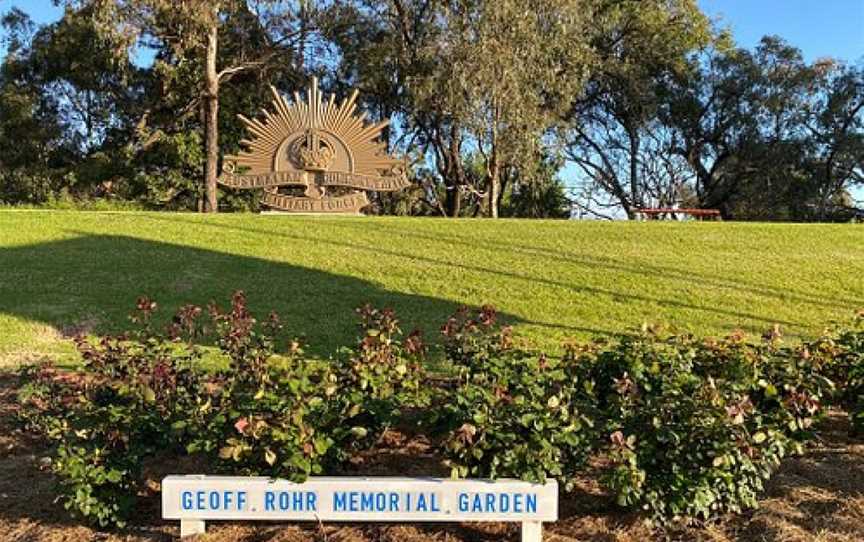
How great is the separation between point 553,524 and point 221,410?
148 centimetres

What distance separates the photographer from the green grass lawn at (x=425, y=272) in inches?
296

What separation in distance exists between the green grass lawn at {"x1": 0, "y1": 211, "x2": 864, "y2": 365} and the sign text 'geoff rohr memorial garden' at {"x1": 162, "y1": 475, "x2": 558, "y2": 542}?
3.60 metres

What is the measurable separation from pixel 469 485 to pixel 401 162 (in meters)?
13.1

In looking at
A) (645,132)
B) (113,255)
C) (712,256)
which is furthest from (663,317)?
(645,132)

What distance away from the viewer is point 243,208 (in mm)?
25938

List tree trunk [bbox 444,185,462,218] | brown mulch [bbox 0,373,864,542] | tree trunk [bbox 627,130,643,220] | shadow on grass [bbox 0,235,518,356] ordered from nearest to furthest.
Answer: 1. brown mulch [bbox 0,373,864,542]
2. shadow on grass [bbox 0,235,518,356]
3. tree trunk [bbox 444,185,462,218]
4. tree trunk [bbox 627,130,643,220]

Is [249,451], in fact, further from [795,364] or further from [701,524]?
[795,364]

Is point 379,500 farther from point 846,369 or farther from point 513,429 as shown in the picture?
point 846,369

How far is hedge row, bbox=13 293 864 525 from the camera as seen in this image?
2.90m

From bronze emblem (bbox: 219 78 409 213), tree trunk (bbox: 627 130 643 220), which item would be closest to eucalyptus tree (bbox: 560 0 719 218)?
tree trunk (bbox: 627 130 643 220)

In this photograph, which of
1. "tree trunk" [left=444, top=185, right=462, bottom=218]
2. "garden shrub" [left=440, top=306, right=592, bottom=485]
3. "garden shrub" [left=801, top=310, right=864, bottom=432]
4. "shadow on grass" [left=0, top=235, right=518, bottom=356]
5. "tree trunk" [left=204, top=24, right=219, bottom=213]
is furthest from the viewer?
"tree trunk" [left=444, top=185, right=462, bottom=218]

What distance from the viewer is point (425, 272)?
9.27 m

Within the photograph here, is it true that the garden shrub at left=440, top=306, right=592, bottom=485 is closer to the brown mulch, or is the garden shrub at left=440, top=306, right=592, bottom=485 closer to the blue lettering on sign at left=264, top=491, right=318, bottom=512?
the brown mulch

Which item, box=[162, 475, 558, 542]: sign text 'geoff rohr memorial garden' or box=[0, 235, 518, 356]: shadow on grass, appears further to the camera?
box=[0, 235, 518, 356]: shadow on grass
